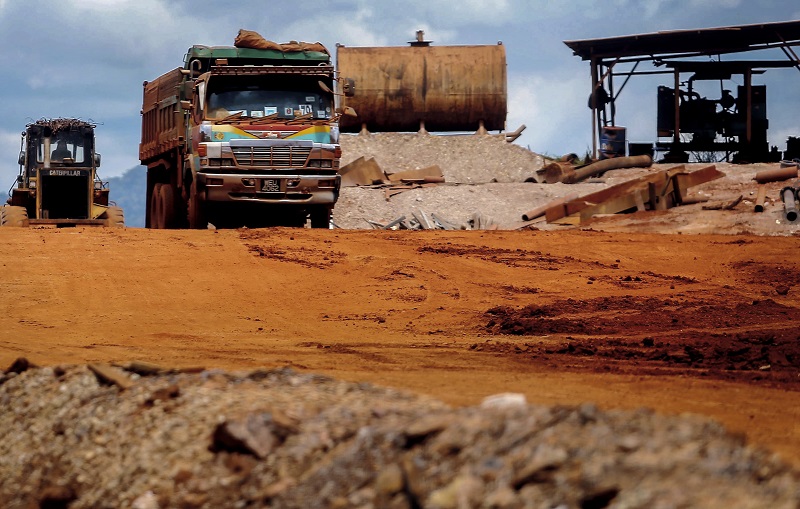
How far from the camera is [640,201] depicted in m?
24.0

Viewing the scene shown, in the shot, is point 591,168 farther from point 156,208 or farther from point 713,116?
point 156,208

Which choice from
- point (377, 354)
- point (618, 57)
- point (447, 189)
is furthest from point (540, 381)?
point (618, 57)

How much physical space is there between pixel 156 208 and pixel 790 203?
12.9 meters

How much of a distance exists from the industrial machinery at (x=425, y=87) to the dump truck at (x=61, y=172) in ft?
36.4

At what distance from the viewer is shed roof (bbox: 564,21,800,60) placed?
3447cm

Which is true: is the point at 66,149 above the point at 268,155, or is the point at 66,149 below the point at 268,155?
above

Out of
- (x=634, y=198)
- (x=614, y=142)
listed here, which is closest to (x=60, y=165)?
(x=634, y=198)

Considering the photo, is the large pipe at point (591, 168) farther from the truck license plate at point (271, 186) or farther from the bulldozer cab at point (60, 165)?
the truck license plate at point (271, 186)

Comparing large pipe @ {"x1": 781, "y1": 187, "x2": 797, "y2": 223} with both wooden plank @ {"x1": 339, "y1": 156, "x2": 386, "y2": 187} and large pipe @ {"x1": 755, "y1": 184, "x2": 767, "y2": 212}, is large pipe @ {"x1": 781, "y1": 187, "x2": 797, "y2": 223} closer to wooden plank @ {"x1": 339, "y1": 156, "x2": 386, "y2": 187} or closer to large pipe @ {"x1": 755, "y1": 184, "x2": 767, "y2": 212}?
large pipe @ {"x1": 755, "y1": 184, "x2": 767, "y2": 212}

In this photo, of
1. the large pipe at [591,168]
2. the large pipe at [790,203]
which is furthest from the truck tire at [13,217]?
the large pipe at [790,203]

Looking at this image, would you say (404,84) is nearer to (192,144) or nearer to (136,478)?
(192,144)

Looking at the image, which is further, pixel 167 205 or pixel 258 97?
pixel 167 205

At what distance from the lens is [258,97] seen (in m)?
21.0

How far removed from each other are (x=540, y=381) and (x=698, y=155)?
96.3 feet
